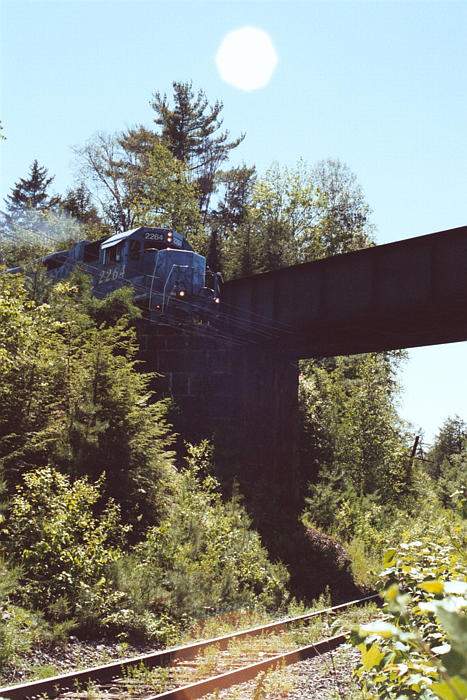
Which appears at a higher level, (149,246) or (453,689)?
(149,246)

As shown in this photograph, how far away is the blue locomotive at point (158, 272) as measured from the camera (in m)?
29.6

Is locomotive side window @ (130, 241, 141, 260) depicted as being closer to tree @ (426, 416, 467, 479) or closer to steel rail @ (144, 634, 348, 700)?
steel rail @ (144, 634, 348, 700)

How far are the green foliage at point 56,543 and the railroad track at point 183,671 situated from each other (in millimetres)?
A: 2532

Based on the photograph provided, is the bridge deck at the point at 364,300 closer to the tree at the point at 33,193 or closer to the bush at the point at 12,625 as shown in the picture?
the bush at the point at 12,625

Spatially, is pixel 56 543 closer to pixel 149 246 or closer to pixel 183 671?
pixel 183 671

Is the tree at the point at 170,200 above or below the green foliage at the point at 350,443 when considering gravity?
above

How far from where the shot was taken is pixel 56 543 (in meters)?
13.0

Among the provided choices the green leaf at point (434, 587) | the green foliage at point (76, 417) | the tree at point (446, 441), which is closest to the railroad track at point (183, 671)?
the green foliage at point (76, 417)

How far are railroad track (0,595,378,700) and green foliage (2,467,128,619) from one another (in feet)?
8.31

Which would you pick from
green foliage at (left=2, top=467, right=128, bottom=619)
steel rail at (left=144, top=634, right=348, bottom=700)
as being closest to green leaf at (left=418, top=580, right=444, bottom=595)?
steel rail at (left=144, top=634, right=348, bottom=700)

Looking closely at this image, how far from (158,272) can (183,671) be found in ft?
71.8

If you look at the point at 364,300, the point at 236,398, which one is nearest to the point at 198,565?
the point at 364,300

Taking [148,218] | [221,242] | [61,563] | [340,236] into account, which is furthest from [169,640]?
[340,236]

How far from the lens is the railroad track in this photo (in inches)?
326
